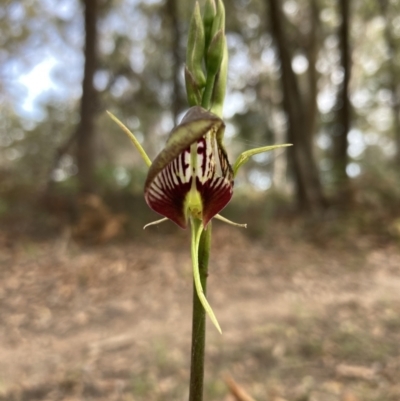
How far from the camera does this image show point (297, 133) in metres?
5.23

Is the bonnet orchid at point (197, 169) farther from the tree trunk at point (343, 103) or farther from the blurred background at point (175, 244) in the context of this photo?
the tree trunk at point (343, 103)

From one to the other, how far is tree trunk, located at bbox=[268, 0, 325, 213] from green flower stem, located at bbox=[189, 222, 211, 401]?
4.72m

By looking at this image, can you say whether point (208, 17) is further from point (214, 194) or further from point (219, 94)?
point (214, 194)

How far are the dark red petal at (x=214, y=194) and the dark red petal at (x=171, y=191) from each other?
0.03 meters

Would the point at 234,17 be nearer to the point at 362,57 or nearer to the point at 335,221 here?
the point at 335,221

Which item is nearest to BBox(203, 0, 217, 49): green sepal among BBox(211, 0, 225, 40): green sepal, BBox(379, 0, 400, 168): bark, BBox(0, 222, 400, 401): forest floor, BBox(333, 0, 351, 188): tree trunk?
BBox(211, 0, 225, 40): green sepal

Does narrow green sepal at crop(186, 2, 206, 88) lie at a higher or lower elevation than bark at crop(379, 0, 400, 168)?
lower

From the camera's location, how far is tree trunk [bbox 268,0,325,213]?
5.24 m

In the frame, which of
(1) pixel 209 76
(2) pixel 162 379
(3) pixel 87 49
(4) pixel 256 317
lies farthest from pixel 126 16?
(1) pixel 209 76

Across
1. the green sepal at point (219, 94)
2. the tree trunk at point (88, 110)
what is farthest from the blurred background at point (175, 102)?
the green sepal at point (219, 94)

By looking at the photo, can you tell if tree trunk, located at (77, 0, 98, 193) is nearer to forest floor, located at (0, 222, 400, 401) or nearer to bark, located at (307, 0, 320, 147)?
forest floor, located at (0, 222, 400, 401)

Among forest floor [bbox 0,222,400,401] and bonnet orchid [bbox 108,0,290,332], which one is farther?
forest floor [bbox 0,222,400,401]

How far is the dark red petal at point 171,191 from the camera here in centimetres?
66

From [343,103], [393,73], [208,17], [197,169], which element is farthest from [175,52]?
[197,169]
